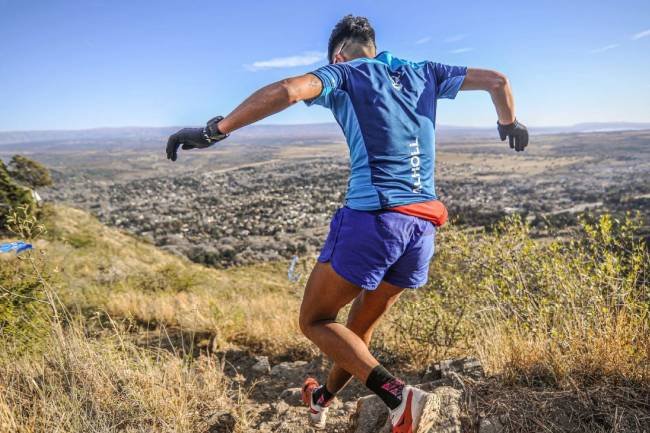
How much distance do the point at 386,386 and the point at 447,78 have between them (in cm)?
147

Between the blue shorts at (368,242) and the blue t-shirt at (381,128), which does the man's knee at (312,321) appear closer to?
the blue shorts at (368,242)

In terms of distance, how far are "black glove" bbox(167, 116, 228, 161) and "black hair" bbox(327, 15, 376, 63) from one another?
2.57ft

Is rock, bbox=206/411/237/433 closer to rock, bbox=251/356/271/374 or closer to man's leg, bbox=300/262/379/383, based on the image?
man's leg, bbox=300/262/379/383

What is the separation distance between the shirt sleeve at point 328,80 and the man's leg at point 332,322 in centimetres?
72

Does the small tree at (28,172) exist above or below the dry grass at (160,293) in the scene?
above

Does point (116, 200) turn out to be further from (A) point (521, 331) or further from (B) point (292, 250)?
(A) point (521, 331)

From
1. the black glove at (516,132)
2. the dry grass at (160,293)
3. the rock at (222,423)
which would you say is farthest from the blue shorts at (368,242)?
the dry grass at (160,293)

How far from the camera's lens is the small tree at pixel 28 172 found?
15734 millimetres

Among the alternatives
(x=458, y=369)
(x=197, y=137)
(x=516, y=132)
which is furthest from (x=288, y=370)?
(x=516, y=132)

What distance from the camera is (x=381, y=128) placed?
71.8 inches

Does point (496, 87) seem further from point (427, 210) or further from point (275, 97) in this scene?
point (275, 97)

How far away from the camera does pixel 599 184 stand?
136 ft

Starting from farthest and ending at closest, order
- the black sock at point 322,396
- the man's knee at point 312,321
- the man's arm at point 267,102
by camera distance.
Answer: the black sock at point 322,396 → the man's knee at point 312,321 → the man's arm at point 267,102

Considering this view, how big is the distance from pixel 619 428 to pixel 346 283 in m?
1.37
